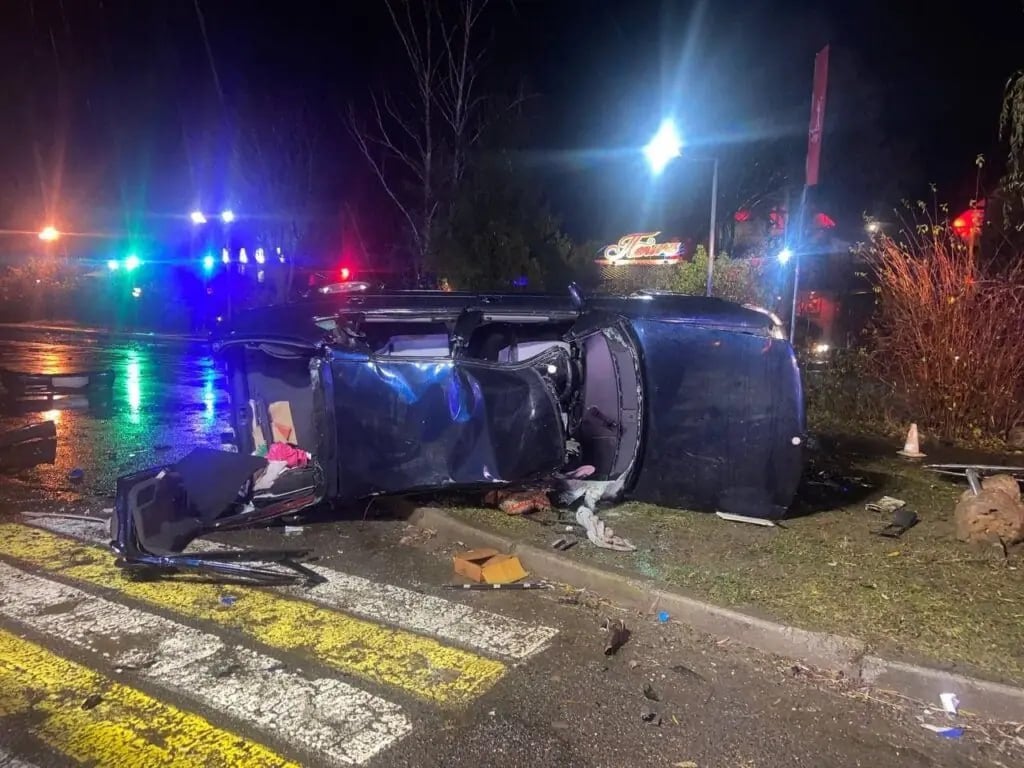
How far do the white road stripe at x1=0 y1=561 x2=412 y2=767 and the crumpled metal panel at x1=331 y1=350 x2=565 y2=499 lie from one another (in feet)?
5.07

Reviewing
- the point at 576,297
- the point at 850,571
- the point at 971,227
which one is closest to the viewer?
the point at 850,571

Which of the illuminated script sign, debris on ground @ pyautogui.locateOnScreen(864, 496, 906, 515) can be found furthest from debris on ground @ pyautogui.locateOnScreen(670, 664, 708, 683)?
the illuminated script sign

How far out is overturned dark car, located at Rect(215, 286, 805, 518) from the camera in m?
5.43

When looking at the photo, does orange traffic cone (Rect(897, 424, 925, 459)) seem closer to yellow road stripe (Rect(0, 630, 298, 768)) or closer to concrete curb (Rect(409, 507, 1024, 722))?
concrete curb (Rect(409, 507, 1024, 722))

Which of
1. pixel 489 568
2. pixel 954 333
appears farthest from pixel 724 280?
pixel 489 568

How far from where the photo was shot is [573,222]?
25266mm

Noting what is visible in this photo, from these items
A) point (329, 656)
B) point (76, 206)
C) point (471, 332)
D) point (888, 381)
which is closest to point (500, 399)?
point (471, 332)

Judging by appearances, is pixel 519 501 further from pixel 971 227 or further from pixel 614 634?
pixel 971 227

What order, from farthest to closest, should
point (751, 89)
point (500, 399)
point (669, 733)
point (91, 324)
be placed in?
point (91, 324), point (751, 89), point (500, 399), point (669, 733)

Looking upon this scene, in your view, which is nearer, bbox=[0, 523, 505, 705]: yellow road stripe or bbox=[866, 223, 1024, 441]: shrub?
bbox=[0, 523, 505, 705]: yellow road stripe

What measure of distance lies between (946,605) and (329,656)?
354 cm

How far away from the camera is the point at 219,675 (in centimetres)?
382

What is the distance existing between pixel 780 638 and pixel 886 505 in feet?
9.34

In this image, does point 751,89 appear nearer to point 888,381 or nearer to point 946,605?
point 888,381
